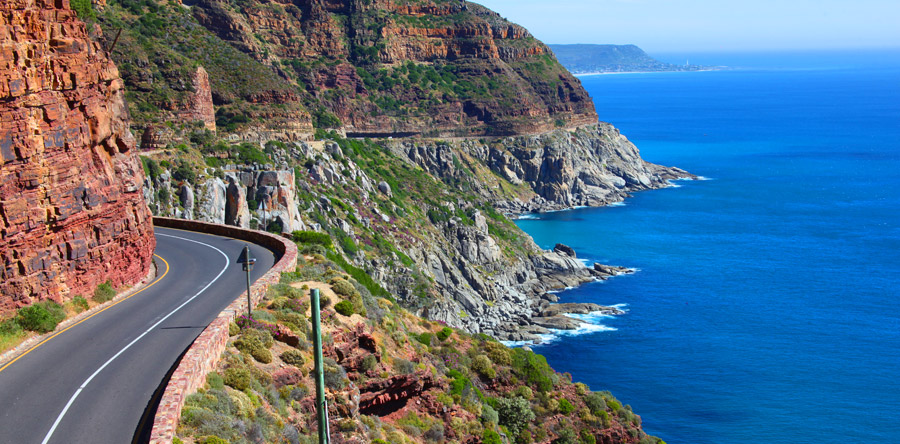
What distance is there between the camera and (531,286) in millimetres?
89625

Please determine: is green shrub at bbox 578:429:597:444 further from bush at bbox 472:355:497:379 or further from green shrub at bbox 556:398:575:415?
bush at bbox 472:355:497:379

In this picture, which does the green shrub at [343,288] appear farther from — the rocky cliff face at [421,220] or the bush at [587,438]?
the rocky cliff face at [421,220]

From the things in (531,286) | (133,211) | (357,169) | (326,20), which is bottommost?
(531,286)

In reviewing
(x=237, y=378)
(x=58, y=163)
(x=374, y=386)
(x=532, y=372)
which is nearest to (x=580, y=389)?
(x=532, y=372)

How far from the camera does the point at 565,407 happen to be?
3947 cm

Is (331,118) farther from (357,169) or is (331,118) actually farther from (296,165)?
(296,165)

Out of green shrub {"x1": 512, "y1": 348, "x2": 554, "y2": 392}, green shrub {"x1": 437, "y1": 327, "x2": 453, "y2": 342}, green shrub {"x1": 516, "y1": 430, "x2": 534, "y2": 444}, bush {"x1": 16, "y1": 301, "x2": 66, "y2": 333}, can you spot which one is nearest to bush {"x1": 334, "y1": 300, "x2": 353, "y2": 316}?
bush {"x1": 16, "y1": 301, "x2": 66, "y2": 333}

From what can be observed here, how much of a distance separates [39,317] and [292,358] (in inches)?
266

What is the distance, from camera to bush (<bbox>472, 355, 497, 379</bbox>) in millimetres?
37741

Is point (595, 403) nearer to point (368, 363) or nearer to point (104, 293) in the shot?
point (368, 363)

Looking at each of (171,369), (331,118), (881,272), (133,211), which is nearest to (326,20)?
(331,118)

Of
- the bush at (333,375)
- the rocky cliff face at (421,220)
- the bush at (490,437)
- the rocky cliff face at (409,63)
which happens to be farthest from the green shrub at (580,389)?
the rocky cliff face at (409,63)

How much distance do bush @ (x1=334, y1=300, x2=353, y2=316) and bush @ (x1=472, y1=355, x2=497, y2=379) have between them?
11415mm

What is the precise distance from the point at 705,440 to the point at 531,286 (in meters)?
39.5
